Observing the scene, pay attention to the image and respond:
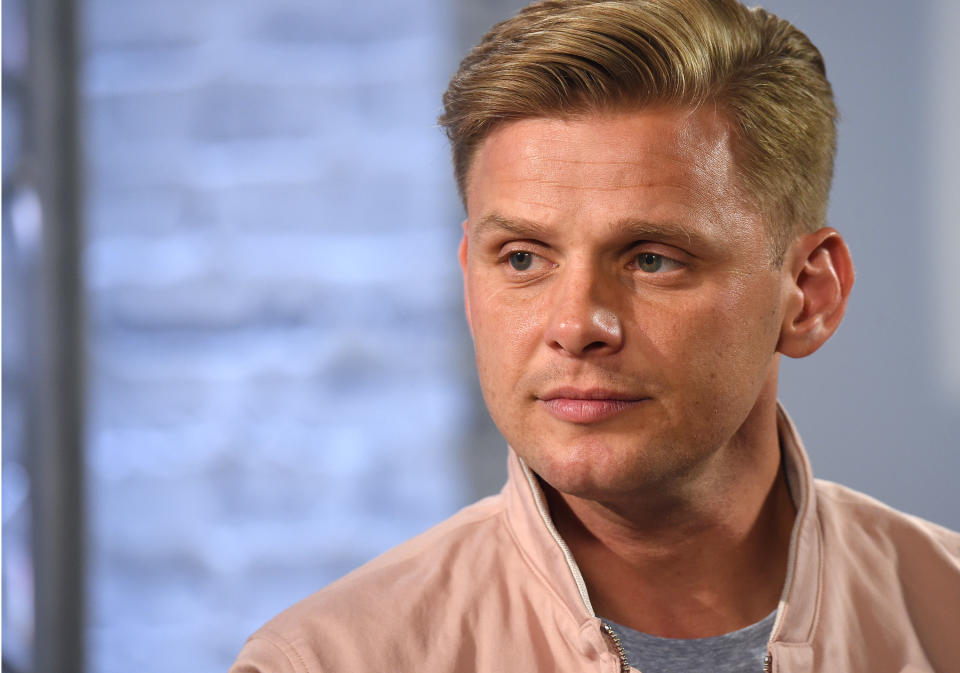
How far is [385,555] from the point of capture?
4.64 feet

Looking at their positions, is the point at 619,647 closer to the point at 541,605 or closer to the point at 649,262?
the point at 541,605

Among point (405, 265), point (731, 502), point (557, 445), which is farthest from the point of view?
point (405, 265)

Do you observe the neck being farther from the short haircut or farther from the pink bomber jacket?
the short haircut

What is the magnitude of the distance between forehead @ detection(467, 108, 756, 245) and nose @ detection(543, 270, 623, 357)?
8 centimetres

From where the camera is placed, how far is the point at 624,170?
47.9 inches

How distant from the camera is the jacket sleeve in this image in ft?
4.02

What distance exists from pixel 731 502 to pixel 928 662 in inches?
11.7

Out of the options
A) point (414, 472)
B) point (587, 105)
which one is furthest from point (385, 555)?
point (414, 472)

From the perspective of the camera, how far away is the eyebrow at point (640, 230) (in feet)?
3.98

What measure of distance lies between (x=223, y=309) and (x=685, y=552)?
150cm

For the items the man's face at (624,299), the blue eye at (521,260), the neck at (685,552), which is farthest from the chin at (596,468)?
the blue eye at (521,260)

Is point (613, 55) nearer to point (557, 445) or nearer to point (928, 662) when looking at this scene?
point (557, 445)

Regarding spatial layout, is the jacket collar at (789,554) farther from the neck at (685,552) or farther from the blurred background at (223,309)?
the blurred background at (223,309)

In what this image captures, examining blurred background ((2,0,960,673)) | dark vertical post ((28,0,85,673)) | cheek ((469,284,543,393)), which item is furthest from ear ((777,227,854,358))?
dark vertical post ((28,0,85,673))
